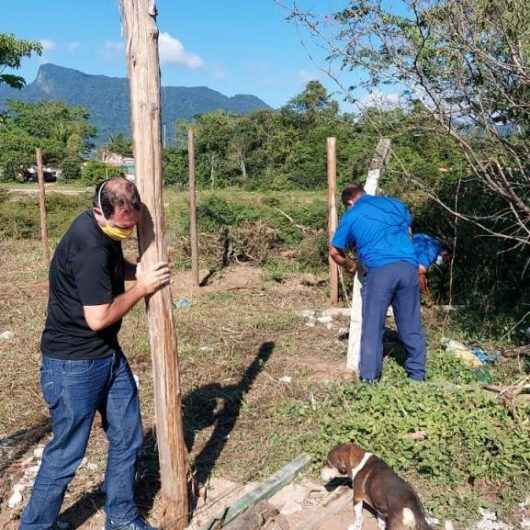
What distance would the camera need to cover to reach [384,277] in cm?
446

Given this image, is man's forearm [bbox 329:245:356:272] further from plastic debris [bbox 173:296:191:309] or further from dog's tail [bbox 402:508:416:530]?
plastic debris [bbox 173:296:191:309]

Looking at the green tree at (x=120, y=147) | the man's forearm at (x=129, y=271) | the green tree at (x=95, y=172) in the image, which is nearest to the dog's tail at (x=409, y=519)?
the man's forearm at (x=129, y=271)

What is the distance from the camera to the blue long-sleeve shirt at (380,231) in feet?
14.7

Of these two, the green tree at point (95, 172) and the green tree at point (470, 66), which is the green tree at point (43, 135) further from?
the green tree at point (470, 66)

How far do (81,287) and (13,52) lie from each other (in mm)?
19888

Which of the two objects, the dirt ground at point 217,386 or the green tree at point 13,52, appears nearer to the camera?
the dirt ground at point 217,386

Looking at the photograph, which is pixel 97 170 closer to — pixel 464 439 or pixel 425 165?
pixel 425 165

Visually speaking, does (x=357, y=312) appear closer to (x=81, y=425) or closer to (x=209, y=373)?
(x=209, y=373)

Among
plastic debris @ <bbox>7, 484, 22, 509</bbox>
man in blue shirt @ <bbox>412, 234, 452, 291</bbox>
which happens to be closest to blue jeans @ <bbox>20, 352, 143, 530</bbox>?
plastic debris @ <bbox>7, 484, 22, 509</bbox>

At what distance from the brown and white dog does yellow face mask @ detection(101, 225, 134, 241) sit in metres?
1.65

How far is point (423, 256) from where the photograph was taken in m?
5.11

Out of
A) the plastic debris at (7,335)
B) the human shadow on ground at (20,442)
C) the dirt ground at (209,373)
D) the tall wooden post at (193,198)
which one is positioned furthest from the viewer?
the tall wooden post at (193,198)

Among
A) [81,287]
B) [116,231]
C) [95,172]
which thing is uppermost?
[116,231]

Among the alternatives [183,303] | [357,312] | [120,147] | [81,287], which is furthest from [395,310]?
[120,147]
